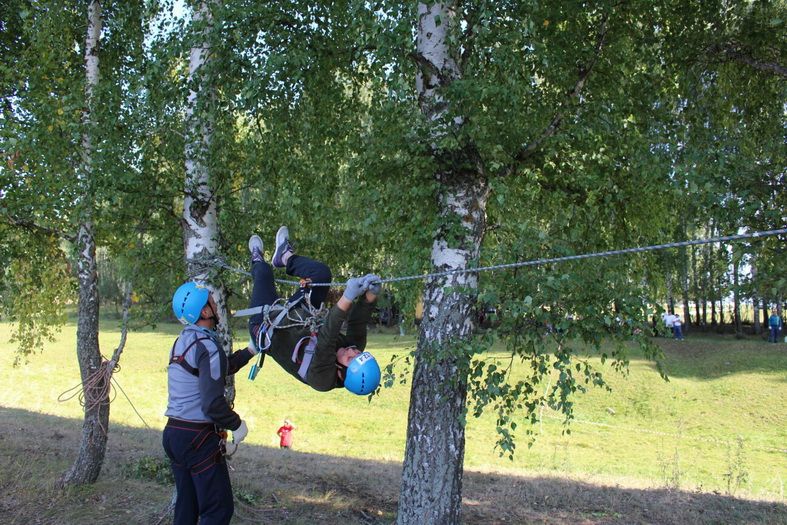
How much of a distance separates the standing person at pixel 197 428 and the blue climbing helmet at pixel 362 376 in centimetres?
89

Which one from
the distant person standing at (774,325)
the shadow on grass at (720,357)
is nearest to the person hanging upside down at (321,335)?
the shadow on grass at (720,357)

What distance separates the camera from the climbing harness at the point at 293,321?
5359 mm

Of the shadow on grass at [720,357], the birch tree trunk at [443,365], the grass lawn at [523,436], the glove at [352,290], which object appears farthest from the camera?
the shadow on grass at [720,357]

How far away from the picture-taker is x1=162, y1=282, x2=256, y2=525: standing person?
4879mm

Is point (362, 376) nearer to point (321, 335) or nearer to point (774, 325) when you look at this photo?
point (321, 335)

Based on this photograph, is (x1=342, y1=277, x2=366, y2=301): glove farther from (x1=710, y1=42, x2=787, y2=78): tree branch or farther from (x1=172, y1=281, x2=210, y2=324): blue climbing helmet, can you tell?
(x1=710, y1=42, x2=787, y2=78): tree branch

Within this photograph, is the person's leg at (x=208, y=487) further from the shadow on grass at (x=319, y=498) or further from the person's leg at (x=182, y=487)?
the shadow on grass at (x=319, y=498)

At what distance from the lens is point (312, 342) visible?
539cm

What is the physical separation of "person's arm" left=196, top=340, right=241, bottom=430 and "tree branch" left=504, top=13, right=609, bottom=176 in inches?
120

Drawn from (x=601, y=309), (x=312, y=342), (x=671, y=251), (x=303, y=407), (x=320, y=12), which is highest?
(x=320, y=12)

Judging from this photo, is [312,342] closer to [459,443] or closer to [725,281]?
[459,443]

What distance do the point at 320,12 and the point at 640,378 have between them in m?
20.8

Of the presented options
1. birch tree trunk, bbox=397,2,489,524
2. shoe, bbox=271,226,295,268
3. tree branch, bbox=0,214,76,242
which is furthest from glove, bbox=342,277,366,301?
tree branch, bbox=0,214,76,242

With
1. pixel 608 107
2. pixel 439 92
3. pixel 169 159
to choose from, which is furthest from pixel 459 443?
pixel 169 159
